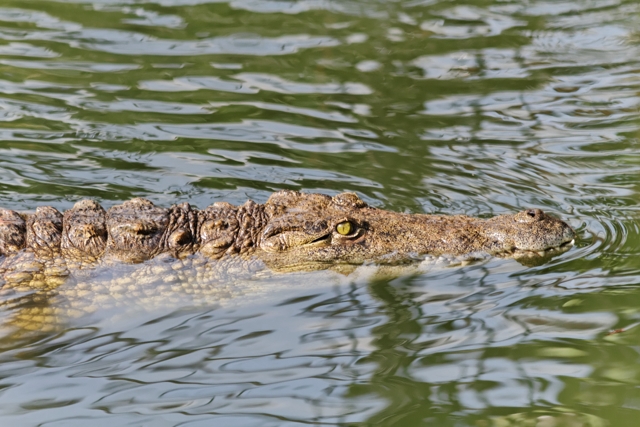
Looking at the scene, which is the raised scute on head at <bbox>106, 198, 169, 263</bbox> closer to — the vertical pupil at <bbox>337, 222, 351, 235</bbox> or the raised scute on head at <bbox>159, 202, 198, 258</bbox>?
the raised scute on head at <bbox>159, 202, 198, 258</bbox>

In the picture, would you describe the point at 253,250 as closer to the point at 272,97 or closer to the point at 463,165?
the point at 463,165

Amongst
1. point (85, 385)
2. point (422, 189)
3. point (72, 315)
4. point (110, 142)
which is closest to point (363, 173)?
point (422, 189)

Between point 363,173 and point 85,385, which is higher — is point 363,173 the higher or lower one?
the higher one

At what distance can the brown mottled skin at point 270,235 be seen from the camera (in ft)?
18.5

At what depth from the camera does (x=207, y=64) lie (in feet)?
30.2

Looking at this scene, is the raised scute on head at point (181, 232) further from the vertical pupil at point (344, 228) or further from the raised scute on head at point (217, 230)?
the vertical pupil at point (344, 228)

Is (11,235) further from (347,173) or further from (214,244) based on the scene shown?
(347,173)

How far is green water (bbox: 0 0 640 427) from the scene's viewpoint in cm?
436

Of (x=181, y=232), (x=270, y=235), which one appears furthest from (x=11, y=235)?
(x=270, y=235)

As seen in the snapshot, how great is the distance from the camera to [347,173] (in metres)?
7.29

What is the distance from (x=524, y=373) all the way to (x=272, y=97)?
4.97m

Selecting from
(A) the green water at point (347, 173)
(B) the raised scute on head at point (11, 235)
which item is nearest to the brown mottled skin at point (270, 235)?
(B) the raised scute on head at point (11, 235)

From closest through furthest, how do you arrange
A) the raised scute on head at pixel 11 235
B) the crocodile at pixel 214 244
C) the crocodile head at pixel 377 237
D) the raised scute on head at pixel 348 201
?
the crocodile at pixel 214 244
the raised scute on head at pixel 11 235
the crocodile head at pixel 377 237
the raised scute on head at pixel 348 201

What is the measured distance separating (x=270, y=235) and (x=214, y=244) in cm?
41
